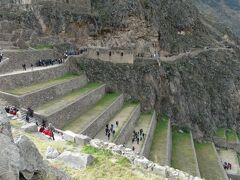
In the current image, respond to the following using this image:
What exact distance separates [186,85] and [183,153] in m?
12.2

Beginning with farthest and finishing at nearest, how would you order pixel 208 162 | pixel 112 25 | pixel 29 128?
1. pixel 112 25
2. pixel 208 162
3. pixel 29 128

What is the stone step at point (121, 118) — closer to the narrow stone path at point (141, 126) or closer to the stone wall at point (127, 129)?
the stone wall at point (127, 129)

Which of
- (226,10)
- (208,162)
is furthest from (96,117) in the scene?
(226,10)

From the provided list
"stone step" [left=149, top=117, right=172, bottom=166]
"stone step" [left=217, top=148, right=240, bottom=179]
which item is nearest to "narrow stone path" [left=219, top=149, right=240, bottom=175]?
"stone step" [left=217, top=148, right=240, bottom=179]

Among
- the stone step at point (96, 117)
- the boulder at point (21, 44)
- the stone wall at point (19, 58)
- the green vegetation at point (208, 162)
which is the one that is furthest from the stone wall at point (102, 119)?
the boulder at point (21, 44)

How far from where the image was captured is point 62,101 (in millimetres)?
23359

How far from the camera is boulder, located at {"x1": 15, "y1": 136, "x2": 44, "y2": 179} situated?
23.8ft

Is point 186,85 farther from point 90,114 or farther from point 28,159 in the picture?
point 28,159

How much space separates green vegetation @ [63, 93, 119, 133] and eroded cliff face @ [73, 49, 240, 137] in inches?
114

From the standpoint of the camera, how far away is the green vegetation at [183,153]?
24427mm

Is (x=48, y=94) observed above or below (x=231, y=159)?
above

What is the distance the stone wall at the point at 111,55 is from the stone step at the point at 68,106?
4.99 meters

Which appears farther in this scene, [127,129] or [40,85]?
[127,129]

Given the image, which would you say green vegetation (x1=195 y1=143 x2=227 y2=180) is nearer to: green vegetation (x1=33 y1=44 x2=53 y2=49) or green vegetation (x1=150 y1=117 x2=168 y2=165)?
green vegetation (x1=150 y1=117 x2=168 y2=165)
